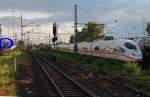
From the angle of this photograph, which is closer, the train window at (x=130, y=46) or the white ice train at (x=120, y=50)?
the white ice train at (x=120, y=50)

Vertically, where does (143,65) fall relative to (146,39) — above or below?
below

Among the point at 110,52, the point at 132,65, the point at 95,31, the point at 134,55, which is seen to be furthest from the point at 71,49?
the point at 95,31

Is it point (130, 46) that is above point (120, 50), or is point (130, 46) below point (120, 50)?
above

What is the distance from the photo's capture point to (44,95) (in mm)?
17578

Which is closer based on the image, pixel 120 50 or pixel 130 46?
pixel 120 50

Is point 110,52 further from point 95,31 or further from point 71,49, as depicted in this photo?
point 95,31

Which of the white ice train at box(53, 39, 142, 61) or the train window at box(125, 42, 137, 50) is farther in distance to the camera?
the train window at box(125, 42, 137, 50)

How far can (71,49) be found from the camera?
80.1m

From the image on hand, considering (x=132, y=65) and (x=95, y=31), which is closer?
(x=132, y=65)

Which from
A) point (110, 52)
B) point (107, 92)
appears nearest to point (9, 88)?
point (107, 92)

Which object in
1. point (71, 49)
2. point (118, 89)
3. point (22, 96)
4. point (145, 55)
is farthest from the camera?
point (71, 49)

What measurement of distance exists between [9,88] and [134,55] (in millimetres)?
23856

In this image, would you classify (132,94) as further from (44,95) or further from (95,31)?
(95,31)

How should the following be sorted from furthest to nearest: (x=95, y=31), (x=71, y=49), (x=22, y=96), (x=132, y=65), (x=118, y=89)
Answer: (x=95, y=31)
(x=71, y=49)
(x=132, y=65)
(x=118, y=89)
(x=22, y=96)
